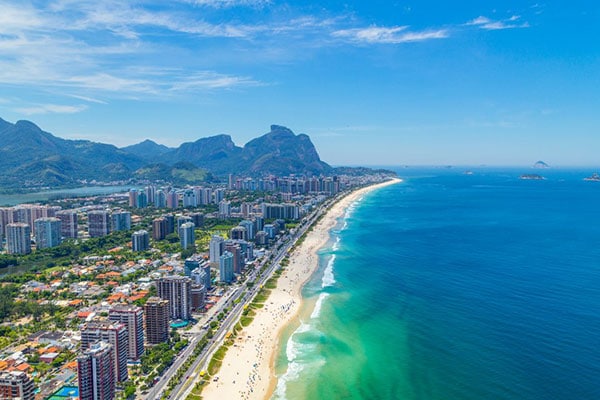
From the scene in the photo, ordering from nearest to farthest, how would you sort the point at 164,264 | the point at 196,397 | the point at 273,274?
the point at 196,397 < the point at 273,274 < the point at 164,264

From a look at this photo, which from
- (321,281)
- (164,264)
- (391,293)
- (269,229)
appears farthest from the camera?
(269,229)

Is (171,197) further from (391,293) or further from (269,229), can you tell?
(391,293)

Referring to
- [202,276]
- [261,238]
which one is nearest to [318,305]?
[202,276]

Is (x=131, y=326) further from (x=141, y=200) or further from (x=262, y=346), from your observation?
(x=141, y=200)

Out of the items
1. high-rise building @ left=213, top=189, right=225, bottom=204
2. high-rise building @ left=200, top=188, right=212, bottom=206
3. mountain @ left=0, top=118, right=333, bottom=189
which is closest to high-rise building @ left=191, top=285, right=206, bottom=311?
high-rise building @ left=200, top=188, right=212, bottom=206

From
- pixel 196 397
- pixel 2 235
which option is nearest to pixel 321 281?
pixel 196 397
